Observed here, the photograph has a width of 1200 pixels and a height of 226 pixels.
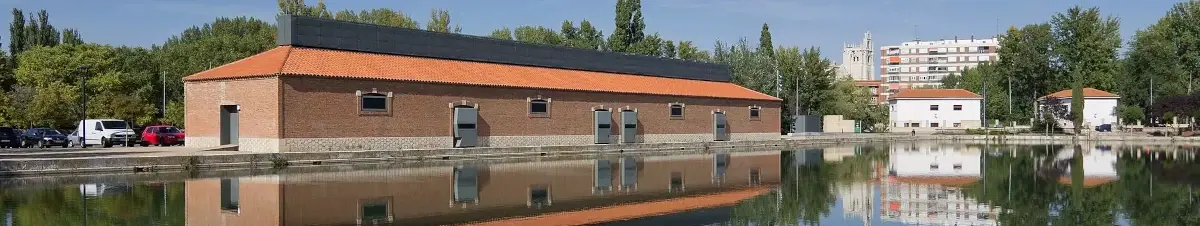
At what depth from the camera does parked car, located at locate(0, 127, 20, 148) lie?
40.5 metres

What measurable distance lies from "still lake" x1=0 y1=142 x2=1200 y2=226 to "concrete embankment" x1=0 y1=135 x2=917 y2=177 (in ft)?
4.26

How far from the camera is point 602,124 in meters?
44.3

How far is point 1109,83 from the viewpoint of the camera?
82.4 m

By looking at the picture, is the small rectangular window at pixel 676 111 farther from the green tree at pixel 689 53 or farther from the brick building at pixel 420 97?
the green tree at pixel 689 53

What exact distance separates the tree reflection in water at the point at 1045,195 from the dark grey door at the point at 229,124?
19.1 metres

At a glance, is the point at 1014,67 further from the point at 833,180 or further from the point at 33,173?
the point at 33,173

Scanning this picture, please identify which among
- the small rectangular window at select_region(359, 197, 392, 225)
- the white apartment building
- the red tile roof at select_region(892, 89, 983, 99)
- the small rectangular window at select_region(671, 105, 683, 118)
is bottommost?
the small rectangular window at select_region(359, 197, 392, 225)

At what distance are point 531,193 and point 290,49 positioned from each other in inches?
713

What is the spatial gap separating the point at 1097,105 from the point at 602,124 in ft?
158

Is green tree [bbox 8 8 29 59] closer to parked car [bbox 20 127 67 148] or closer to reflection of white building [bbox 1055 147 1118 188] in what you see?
parked car [bbox 20 127 67 148]

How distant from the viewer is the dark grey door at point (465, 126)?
37094mm

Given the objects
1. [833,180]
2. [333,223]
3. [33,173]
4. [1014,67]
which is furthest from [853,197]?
[1014,67]

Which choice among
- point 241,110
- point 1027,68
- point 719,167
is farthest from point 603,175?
point 1027,68

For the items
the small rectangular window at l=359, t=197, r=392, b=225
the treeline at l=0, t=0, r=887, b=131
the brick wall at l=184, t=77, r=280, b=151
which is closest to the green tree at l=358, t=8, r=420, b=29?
the treeline at l=0, t=0, r=887, b=131
